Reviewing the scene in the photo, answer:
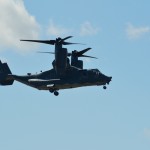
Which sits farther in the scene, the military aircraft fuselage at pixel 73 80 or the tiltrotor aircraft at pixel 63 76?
the military aircraft fuselage at pixel 73 80

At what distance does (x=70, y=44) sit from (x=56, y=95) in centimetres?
702

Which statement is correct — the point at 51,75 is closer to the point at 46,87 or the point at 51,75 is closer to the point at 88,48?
the point at 46,87

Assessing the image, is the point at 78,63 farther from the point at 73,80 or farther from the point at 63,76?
the point at 73,80

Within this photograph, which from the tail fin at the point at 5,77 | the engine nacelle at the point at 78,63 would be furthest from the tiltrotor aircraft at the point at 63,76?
the tail fin at the point at 5,77

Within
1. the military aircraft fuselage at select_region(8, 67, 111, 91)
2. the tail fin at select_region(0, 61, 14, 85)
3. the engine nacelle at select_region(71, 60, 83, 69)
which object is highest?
the engine nacelle at select_region(71, 60, 83, 69)

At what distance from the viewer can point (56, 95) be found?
82.1 m

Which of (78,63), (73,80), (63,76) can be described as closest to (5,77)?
(78,63)

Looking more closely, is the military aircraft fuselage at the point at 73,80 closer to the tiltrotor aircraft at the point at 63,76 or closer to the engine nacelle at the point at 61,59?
the tiltrotor aircraft at the point at 63,76

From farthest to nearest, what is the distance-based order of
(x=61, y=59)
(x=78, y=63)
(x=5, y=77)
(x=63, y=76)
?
(x=78, y=63)
(x=5, y=77)
(x=63, y=76)
(x=61, y=59)

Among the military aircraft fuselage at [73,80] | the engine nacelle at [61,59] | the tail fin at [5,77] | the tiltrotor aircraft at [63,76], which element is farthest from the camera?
the tail fin at [5,77]

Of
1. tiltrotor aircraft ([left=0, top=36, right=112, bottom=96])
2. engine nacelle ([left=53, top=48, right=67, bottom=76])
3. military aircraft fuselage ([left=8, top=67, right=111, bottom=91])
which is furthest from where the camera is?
military aircraft fuselage ([left=8, top=67, right=111, bottom=91])

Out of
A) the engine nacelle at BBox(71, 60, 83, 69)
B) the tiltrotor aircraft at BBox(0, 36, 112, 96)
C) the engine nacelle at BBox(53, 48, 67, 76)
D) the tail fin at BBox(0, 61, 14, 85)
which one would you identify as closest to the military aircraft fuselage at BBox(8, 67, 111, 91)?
the tiltrotor aircraft at BBox(0, 36, 112, 96)

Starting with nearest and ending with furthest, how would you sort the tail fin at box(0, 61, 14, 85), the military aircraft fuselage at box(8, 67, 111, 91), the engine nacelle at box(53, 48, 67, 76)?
the engine nacelle at box(53, 48, 67, 76) < the military aircraft fuselage at box(8, 67, 111, 91) < the tail fin at box(0, 61, 14, 85)

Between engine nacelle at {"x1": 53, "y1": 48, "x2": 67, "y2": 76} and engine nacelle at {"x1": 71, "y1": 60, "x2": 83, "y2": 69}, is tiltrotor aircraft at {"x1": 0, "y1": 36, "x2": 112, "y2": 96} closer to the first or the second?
engine nacelle at {"x1": 53, "y1": 48, "x2": 67, "y2": 76}
